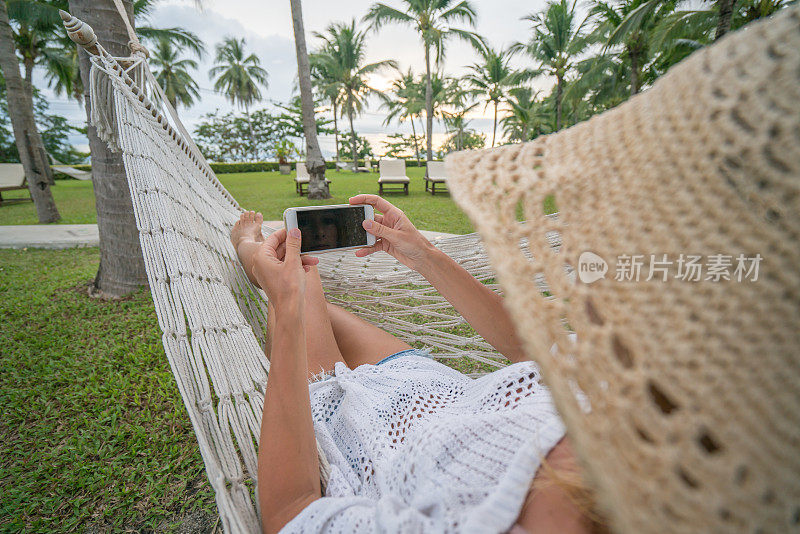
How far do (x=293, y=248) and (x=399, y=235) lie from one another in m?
0.36

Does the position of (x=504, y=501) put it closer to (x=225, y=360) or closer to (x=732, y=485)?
(x=732, y=485)

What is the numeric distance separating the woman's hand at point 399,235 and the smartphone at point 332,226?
0.09ft

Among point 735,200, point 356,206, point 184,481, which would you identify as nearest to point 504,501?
point 735,200

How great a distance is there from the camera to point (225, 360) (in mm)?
840

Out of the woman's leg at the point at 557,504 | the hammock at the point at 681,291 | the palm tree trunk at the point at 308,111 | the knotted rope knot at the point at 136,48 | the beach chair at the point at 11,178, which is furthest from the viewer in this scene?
the beach chair at the point at 11,178

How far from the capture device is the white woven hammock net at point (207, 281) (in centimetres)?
70

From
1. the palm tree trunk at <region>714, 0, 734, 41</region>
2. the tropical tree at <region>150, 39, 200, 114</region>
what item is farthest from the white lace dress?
the tropical tree at <region>150, 39, 200, 114</region>

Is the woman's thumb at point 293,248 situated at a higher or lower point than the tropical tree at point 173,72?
lower

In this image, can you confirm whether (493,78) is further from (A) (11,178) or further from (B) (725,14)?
(A) (11,178)

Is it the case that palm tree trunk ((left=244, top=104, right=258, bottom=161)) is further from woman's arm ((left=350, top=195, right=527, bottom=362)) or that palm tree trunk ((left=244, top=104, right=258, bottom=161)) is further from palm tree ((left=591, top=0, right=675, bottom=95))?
woman's arm ((left=350, top=195, right=527, bottom=362))

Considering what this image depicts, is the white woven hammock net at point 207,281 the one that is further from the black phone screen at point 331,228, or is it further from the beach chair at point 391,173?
the beach chair at point 391,173

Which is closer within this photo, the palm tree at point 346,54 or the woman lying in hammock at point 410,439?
the woman lying in hammock at point 410,439

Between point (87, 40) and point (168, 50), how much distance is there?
22.8 metres

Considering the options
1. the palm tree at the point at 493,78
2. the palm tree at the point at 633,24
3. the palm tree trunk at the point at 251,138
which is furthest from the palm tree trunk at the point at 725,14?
the palm tree trunk at the point at 251,138
